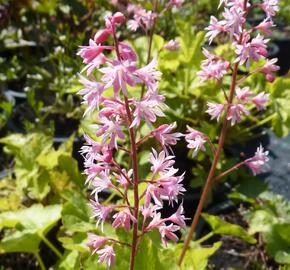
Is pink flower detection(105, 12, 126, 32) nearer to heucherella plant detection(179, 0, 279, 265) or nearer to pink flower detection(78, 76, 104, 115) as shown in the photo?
pink flower detection(78, 76, 104, 115)

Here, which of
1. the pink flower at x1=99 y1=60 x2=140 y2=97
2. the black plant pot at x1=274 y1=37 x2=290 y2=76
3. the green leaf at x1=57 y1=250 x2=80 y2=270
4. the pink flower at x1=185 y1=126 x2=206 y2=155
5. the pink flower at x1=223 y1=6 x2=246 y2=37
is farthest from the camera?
the black plant pot at x1=274 y1=37 x2=290 y2=76

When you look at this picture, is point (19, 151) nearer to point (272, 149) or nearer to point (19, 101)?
point (19, 101)

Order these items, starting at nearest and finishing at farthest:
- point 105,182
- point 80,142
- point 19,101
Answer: point 105,182 → point 80,142 → point 19,101

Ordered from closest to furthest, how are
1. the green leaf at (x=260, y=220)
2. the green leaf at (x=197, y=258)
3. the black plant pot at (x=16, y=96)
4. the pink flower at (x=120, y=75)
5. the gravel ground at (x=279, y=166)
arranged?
the pink flower at (x=120, y=75), the green leaf at (x=197, y=258), the green leaf at (x=260, y=220), the gravel ground at (x=279, y=166), the black plant pot at (x=16, y=96)

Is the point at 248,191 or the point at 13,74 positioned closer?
the point at 248,191

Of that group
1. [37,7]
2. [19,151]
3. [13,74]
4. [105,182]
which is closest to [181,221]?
[105,182]

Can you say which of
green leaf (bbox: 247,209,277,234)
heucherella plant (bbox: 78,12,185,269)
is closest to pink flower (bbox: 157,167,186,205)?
heucherella plant (bbox: 78,12,185,269)

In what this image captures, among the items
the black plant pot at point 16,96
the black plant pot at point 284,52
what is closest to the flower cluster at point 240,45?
the black plant pot at point 16,96

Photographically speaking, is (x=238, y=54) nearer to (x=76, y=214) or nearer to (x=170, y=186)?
(x=170, y=186)

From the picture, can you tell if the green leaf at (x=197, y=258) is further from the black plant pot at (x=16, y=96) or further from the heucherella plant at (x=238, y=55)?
the black plant pot at (x=16, y=96)
